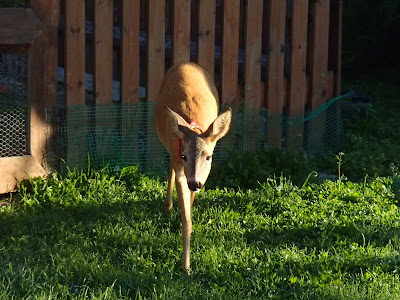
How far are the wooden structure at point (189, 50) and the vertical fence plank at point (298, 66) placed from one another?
12 mm

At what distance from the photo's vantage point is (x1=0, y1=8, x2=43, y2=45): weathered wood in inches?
268

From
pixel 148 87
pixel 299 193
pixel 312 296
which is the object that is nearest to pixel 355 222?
pixel 299 193

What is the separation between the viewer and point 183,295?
4973 millimetres

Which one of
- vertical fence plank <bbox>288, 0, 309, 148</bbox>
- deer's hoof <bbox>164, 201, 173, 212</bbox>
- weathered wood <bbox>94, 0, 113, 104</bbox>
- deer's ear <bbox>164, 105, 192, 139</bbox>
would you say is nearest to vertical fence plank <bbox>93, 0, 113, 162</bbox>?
weathered wood <bbox>94, 0, 113, 104</bbox>

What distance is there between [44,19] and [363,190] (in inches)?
134

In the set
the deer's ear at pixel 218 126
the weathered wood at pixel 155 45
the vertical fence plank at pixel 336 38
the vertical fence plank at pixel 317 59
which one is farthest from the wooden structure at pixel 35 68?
the vertical fence plank at pixel 336 38

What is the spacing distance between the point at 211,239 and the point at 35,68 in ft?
7.79

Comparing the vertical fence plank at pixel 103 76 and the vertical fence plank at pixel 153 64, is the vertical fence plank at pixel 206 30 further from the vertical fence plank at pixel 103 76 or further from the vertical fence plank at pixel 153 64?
the vertical fence plank at pixel 103 76

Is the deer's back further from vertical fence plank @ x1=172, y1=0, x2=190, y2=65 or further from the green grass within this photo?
vertical fence plank @ x1=172, y1=0, x2=190, y2=65

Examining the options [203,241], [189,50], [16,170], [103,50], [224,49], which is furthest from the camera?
[224,49]

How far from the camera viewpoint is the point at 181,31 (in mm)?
8086

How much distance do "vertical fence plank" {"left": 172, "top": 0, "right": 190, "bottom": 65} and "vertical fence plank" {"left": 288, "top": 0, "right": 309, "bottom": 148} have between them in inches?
→ 59.9

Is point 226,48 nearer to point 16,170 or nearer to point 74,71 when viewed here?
point 74,71

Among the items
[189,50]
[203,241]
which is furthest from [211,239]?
[189,50]
